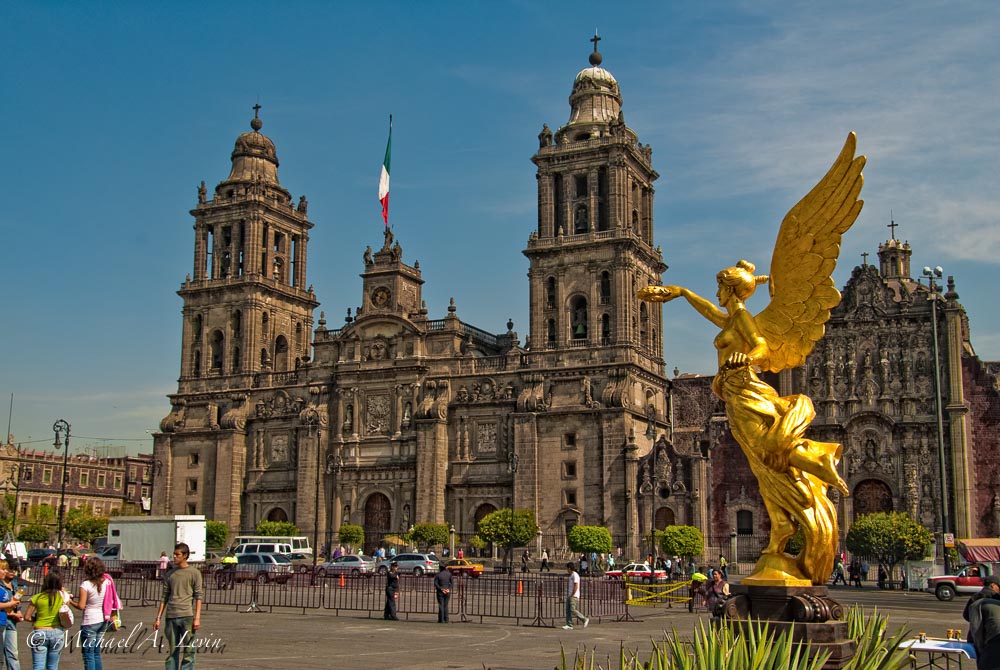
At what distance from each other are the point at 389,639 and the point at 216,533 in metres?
46.3

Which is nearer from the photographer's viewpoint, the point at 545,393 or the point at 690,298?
the point at 690,298

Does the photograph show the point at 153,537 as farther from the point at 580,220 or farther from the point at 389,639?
the point at 389,639

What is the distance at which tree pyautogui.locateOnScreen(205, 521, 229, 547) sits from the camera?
6675cm

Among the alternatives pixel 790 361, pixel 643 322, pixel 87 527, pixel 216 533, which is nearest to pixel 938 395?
pixel 643 322

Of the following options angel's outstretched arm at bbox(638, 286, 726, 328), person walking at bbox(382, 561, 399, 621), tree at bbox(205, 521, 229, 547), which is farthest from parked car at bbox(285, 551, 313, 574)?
angel's outstretched arm at bbox(638, 286, 726, 328)

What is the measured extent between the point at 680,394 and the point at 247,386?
27370mm

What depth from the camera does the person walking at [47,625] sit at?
13438 mm

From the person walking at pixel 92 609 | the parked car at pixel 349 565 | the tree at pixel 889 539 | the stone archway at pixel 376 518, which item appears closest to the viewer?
the person walking at pixel 92 609

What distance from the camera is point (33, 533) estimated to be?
2995 inches

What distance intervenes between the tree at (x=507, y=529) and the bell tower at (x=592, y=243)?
9.92 m

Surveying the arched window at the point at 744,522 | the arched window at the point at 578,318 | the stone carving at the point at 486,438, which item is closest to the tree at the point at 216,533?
the stone carving at the point at 486,438

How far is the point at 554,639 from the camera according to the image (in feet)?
78.4

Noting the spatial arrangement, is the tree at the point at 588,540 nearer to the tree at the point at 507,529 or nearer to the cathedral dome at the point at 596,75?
the tree at the point at 507,529

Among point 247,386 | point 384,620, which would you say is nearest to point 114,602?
point 384,620
